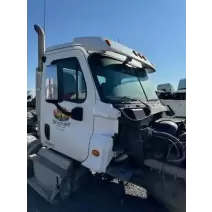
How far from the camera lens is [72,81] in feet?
7.21

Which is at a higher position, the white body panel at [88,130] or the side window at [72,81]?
the side window at [72,81]

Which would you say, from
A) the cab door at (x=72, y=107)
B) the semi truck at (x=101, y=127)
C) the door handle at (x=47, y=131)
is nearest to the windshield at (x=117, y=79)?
the semi truck at (x=101, y=127)

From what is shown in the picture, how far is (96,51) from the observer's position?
6.70 feet

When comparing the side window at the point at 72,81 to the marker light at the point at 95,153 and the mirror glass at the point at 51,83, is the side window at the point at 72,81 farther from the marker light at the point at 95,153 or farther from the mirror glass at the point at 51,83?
the marker light at the point at 95,153

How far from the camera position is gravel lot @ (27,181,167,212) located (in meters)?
2.28

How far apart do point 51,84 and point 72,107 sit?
14.8 inches

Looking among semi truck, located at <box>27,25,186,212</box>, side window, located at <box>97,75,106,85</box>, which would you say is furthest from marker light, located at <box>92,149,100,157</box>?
side window, located at <box>97,75,106,85</box>

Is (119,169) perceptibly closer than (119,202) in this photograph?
Yes

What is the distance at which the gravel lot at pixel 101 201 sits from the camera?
228 centimetres

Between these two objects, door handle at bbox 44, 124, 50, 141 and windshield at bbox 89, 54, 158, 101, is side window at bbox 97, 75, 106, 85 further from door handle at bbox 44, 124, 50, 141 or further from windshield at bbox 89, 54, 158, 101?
door handle at bbox 44, 124, 50, 141

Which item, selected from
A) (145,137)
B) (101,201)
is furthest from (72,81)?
(101,201)
